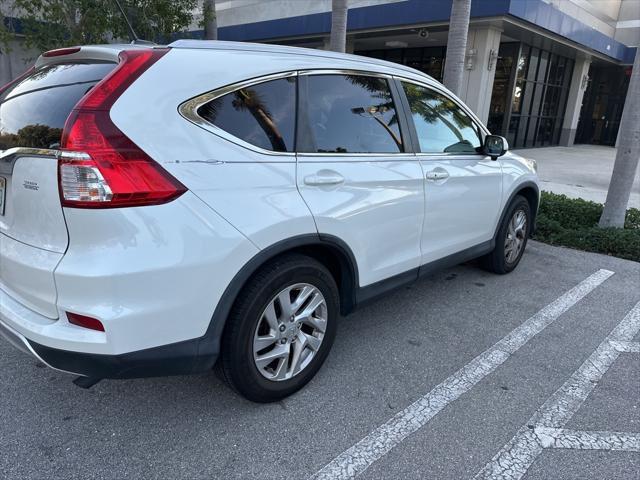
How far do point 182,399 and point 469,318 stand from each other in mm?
2297

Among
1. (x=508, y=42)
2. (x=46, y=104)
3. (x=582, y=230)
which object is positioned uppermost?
(x=508, y=42)

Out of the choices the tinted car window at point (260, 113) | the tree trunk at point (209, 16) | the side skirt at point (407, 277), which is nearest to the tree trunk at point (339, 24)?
the tree trunk at point (209, 16)

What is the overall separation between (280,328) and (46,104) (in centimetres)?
155

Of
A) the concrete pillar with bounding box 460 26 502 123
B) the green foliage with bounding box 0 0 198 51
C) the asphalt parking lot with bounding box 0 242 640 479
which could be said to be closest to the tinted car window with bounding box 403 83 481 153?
the asphalt parking lot with bounding box 0 242 640 479

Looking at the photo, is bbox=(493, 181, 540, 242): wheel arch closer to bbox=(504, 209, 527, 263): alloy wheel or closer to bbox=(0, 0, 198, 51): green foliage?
bbox=(504, 209, 527, 263): alloy wheel

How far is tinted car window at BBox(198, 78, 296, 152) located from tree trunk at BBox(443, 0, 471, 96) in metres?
5.17

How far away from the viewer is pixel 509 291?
14.5 feet

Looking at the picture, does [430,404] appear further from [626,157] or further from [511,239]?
[626,157]

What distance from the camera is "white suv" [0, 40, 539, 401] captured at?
6.29 ft

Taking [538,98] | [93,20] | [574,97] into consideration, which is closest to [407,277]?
[93,20]

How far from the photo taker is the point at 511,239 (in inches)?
185

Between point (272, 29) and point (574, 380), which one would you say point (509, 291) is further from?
point (272, 29)

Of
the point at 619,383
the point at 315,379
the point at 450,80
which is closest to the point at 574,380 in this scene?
the point at 619,383

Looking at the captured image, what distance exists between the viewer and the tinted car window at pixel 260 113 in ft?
7.30
